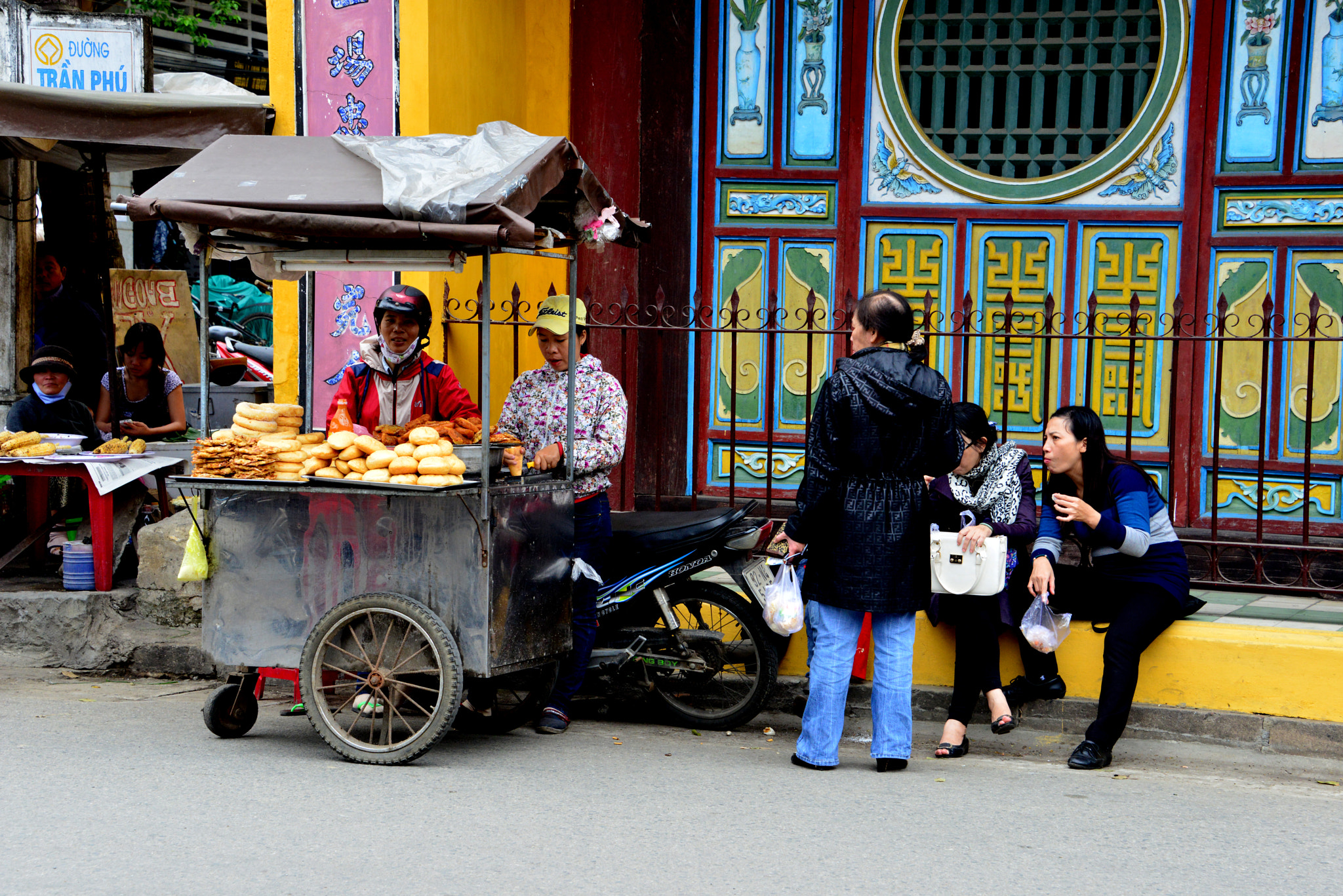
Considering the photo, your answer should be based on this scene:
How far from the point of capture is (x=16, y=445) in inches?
263

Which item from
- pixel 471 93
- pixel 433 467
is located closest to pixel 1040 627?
pixel 433 467

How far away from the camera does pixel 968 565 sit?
5047mm

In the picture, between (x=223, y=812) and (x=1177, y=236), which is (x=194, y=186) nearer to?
(x=223, y=812)

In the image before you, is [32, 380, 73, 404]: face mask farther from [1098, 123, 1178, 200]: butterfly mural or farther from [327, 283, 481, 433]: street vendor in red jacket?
[1098, 123, 1178, 200]: butterfly mural

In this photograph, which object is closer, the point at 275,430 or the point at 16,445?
the point at 275,430

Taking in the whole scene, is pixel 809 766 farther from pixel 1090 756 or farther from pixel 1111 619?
pixel 1111 619

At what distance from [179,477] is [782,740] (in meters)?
2.64

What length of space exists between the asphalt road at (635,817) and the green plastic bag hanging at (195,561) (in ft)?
2.19

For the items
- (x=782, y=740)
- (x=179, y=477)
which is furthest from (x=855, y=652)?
(x=179, y=477)

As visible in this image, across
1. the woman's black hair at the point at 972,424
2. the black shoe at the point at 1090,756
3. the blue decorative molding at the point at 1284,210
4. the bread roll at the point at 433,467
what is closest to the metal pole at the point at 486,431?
the bread roll at the point at 433,467

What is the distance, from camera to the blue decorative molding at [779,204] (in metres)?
7.68

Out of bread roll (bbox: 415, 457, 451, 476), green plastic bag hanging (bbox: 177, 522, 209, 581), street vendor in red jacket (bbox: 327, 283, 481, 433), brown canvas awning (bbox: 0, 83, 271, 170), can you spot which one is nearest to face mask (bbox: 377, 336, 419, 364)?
street vendor in red jacket (bbox: 327, 283, 481, 433)

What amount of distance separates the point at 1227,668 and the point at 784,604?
1.90 m

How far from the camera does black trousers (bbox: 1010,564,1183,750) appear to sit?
4922 mm
